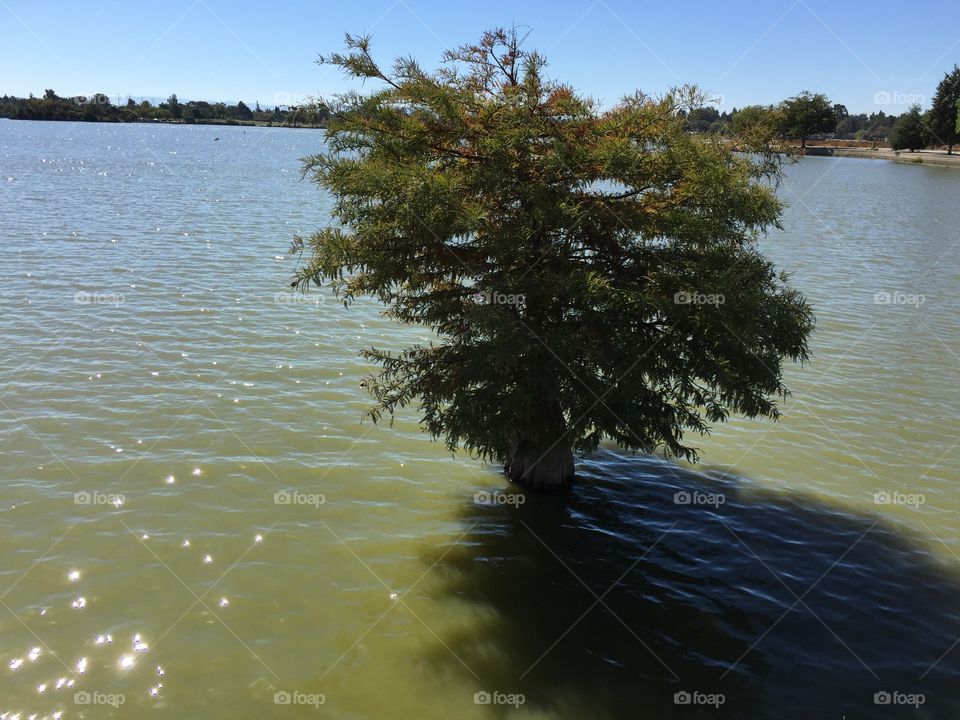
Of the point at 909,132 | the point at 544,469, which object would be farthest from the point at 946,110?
the point at 544,469

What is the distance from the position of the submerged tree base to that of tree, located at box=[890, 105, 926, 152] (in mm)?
154552

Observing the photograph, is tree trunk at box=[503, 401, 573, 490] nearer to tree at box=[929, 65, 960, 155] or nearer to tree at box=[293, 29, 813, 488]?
tree at box=[293, 29, 813, 488]

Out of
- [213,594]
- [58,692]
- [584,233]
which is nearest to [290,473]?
[213,594]

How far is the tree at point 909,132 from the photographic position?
465 feet

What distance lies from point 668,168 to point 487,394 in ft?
14.3

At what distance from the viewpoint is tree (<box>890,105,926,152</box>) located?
141750mm

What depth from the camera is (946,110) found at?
126938 mm

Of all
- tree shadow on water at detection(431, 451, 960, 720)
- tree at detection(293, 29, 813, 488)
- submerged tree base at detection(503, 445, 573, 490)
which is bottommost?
tree shadow on water at detection(431, 451, 960, 720)

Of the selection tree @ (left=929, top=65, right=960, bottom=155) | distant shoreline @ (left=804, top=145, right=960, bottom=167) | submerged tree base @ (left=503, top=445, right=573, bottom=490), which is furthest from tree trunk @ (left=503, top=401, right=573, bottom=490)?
tree @ (left=929, top=65, right=960, bottom=155)

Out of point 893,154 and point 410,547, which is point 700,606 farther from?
point 893,154

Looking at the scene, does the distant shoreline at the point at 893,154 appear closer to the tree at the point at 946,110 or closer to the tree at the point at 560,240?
the tree at the point at 946,110

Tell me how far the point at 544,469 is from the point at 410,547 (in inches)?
123

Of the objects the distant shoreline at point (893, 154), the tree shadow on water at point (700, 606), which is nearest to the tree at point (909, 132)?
the distant shoreline at point (893, 154)

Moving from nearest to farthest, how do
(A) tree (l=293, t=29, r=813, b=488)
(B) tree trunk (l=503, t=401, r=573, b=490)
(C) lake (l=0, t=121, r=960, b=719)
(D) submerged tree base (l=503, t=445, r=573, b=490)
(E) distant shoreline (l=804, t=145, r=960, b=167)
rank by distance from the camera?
(C) lake (l=0, t=121, r=960, b=719), (A) tree (l=293, t=29, r=813, b=488), (B) tree trunk (l=503, t=401, r=573, b=490), (D) submerged tree base (l=503, t=445, r=573, b=490), (E) distant shoreline (l=804, t=145, r=960, b=167)
